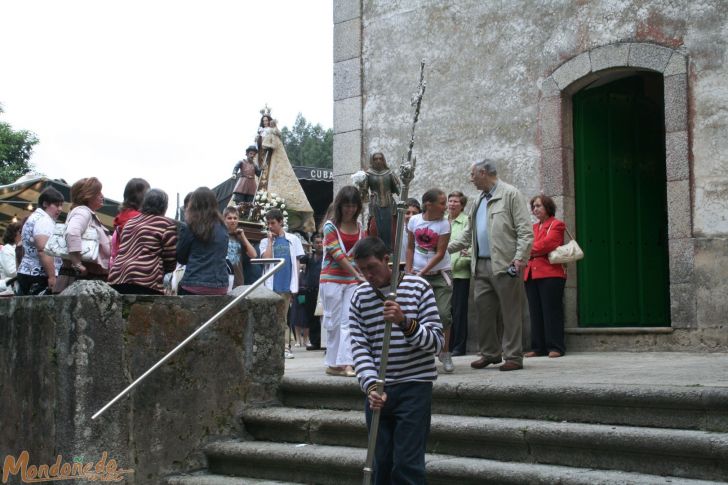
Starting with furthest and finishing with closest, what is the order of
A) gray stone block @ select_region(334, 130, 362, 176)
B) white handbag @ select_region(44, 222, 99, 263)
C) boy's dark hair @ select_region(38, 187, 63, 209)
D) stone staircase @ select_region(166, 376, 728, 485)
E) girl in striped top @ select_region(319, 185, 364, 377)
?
gray stone block @ select_region(334, 130, 362, 176)
boy's dark hair @ select_region(38, 187, 63, 209)
girl in striped top @ select_region(319, 185, 364, 377)
white handbag @ select_region(44, 222, 99, 263)
stone staircase @ select_region(166, 376, 728, 485)

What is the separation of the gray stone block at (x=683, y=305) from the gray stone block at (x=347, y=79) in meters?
4.81

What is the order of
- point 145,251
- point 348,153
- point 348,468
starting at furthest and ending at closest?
point 348,153
point 145,251
point 348,468

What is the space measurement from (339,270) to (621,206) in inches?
164

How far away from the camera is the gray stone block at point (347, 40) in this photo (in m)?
12.6

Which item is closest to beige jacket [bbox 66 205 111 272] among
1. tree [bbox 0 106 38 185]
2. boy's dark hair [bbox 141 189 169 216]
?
boy's dark hair [bbox 141 189 169 216]

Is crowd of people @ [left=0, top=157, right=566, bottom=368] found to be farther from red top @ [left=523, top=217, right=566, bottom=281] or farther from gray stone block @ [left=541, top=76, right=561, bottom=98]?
gray stone block @ [left=541, top=76, right=561, bottom=98]

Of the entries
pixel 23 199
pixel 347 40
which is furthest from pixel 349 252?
pixel 23 199

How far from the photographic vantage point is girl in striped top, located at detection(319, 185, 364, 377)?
8258 mm

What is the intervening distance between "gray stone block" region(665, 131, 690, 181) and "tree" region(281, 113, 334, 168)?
196ft

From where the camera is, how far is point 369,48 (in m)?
12.5

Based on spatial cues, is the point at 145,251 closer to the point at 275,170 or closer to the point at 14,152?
the point at 275,170

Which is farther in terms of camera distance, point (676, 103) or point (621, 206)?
point (621, 206)

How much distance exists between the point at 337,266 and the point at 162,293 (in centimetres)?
156

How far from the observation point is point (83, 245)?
26.1 feet
